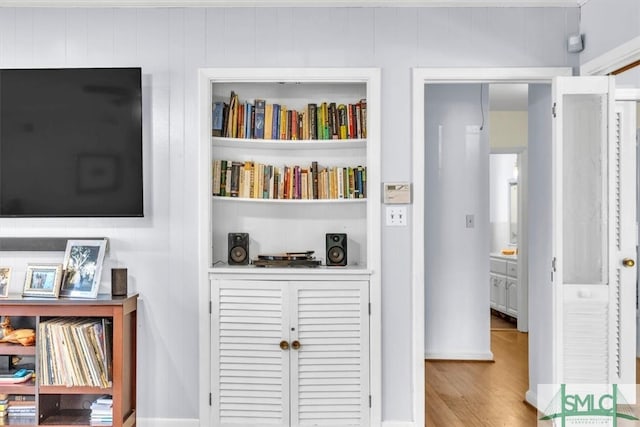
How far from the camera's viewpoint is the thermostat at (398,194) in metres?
3.13

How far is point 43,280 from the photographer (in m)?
2.97

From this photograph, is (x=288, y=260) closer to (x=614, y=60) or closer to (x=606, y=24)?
(x=614, y=60)

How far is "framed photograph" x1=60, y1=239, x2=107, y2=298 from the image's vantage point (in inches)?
116

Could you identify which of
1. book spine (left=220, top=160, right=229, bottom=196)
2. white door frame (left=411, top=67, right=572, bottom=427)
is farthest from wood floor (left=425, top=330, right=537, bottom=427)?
book spine (left=220, top=160, right=229, bottom=196)

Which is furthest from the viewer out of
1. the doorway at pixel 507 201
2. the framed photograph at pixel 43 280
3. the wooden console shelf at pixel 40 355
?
the doorway at pixel 507 201

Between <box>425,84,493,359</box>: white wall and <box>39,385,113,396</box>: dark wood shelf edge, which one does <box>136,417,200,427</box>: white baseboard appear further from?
<box>425,84,493,359</box>: white wall

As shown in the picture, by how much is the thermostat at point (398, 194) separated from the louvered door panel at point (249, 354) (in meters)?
0.81

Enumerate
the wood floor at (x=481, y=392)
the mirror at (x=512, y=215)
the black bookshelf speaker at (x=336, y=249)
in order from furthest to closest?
the mirror at (x=512, y=215) → the wood floor at (x=481, y=392) → the black bookshelf speaker at (x=336, y=249)

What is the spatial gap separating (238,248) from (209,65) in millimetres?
1111

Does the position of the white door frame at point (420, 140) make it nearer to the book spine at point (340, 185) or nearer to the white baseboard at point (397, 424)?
the white baseboard at point (397, 424)

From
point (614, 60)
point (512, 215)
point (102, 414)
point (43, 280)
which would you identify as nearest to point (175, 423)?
point (102, 414)

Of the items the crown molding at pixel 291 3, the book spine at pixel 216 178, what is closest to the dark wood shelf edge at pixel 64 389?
the book spine at pixel 216 178

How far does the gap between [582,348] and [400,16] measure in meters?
2.15

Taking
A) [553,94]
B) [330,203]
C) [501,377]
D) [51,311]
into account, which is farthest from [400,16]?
[501,377]
